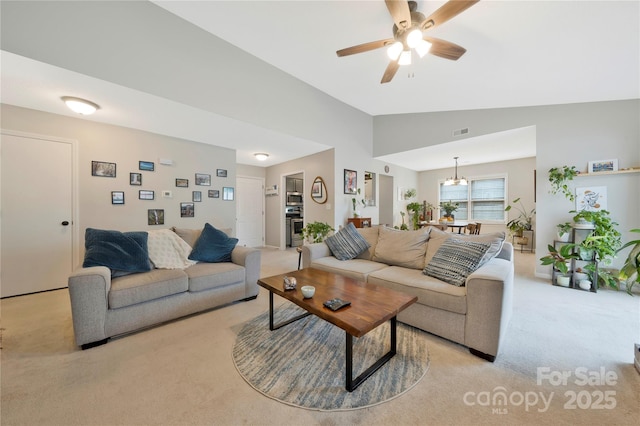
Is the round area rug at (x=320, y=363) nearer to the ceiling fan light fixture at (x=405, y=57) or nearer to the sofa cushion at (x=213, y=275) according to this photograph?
the sofa cushion at (x=213, y=275)

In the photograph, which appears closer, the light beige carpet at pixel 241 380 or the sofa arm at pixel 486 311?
the light beige carpet at pixel 241 380

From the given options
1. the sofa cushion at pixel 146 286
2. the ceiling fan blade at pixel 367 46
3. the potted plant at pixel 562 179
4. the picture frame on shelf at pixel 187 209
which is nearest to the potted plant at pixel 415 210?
the potted plant at pixel 562 179

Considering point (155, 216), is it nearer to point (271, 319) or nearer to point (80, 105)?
point (80, 105)

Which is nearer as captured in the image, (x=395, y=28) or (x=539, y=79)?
(x=395, y=28)

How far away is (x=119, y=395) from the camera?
1.38 metres

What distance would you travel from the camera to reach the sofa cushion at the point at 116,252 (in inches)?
83.8

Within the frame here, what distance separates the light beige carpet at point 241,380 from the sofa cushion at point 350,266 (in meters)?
0.78

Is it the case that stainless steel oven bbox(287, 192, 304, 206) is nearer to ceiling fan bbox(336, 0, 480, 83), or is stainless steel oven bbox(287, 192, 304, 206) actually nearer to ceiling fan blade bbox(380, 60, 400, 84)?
ceiling fan blade bbox(380, 60, 400, 84)

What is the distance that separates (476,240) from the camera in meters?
2.33

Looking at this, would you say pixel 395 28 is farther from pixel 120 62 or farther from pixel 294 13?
pixel 120 62

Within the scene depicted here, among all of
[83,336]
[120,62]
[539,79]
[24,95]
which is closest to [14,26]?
[120,62]

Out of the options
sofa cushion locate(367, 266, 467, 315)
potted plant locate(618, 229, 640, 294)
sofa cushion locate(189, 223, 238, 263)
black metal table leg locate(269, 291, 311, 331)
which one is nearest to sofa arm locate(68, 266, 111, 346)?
sofa cushion locate(189, 223, 238, 263)

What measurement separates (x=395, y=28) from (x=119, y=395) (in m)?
3.46

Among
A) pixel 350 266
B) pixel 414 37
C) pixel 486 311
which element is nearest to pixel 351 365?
pixel 486 311
